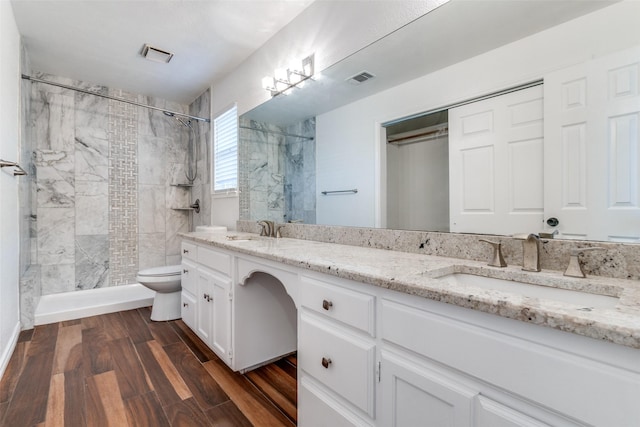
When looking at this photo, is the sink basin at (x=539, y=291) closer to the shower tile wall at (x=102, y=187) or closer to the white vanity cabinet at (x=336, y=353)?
the white vanity cabinet at (x=336, y=353)

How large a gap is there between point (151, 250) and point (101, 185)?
91 centimetres

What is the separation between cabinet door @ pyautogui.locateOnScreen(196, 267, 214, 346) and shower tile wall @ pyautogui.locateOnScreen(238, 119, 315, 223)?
67 cm

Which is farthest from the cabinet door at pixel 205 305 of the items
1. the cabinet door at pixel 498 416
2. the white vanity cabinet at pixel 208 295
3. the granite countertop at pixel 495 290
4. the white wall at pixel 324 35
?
the cabinet door at pixel 498 416

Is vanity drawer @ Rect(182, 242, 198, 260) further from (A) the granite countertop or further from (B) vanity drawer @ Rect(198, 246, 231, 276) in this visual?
(A) the granite countertop

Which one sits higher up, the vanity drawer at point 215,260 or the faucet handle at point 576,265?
the faucet handle at point 576,265

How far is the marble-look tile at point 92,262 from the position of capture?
10.6ft

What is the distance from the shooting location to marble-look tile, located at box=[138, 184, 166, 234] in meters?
3.65

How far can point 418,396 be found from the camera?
2.69 ft

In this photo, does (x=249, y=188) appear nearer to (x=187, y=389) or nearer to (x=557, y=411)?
(x=187, y=389)

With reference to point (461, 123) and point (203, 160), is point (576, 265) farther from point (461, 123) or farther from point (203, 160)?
point (203, 160)

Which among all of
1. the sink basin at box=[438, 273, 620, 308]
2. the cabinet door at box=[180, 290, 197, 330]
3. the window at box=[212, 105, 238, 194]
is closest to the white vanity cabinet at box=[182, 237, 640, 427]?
the sink basin at box=[438, 273, 620, 308]

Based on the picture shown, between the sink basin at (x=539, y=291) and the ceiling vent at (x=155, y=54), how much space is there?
286cm

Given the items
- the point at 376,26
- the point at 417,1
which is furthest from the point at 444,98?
the point at 376,26

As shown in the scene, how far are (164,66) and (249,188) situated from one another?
4.84 feet
